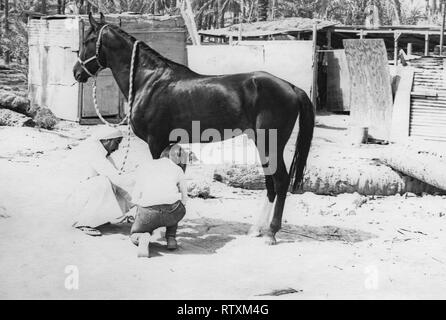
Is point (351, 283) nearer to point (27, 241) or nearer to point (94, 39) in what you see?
point (27, 241)

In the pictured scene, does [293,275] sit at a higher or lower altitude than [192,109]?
lower

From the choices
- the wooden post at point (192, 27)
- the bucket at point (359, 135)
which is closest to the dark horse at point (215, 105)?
the bucket at point (359, 135)

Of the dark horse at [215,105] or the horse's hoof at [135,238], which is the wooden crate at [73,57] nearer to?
the dark horse at [215,105]

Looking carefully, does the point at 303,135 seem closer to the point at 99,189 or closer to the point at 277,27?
the point at 99,189

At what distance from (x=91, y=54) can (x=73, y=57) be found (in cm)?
869

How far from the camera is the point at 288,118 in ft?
22.6

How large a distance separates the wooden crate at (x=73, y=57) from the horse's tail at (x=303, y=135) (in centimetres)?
951

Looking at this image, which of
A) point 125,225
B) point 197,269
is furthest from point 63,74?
point 197,269

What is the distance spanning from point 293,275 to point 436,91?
28.3 feet

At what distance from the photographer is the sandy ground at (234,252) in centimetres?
538

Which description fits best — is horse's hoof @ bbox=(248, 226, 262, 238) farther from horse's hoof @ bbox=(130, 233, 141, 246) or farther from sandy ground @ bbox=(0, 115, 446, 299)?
horse's hoof @ bbox=(130, 233, 141, 246)

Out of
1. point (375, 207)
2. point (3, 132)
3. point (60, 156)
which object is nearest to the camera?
Result: point (375, 207)

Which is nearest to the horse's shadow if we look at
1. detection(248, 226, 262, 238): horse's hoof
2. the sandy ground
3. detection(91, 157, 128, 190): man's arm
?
the sandy ground

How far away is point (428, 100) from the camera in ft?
44.5
